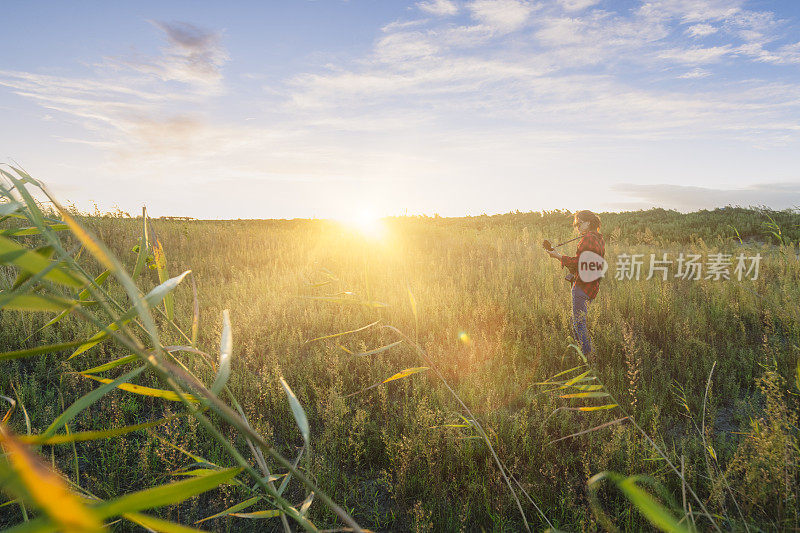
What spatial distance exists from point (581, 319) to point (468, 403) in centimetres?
205

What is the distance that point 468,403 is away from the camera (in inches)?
145

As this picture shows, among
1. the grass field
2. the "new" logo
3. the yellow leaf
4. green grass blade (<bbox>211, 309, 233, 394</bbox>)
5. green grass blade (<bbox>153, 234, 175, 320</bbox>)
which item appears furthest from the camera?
the "new" logo


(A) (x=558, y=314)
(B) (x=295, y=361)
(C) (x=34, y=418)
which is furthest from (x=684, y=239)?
(C) (x=34, y=418)

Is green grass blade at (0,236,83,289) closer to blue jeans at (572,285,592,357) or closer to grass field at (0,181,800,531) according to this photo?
grass field at (0,181,800,531)

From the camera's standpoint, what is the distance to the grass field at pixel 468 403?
8.55 ft

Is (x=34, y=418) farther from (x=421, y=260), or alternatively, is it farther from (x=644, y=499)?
(x=421, y=260)

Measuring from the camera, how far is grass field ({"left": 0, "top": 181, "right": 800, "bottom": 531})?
2.61m

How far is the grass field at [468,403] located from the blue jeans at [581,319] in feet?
0.53

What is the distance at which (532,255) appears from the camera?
35.1 ft

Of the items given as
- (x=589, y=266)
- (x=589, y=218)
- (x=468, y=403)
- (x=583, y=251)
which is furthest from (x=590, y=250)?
(x=468, y=403)

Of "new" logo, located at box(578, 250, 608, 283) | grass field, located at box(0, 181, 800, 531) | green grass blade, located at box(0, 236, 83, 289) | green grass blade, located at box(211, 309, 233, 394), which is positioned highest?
green grass blade, located at box(0, 236, 83, 289)

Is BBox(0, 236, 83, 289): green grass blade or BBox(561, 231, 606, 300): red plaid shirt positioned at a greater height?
BBox(0, 236, 83, 289): green grass blade

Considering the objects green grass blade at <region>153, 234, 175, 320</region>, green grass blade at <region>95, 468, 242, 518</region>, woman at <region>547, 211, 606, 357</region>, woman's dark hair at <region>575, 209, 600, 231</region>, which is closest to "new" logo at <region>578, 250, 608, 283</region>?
woman at <region>547, 211, 606, 357</region>

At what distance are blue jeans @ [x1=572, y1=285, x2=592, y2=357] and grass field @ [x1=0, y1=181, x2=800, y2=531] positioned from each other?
0.16 meters
